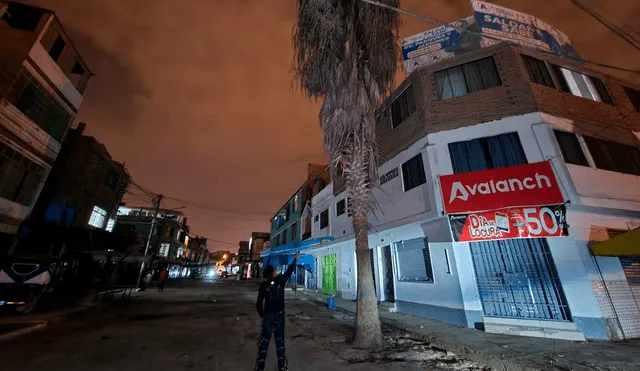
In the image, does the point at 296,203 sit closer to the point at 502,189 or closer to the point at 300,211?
the point at 300,211

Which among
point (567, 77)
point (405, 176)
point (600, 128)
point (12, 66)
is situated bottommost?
point (405, 176)

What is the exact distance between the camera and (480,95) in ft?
35.0

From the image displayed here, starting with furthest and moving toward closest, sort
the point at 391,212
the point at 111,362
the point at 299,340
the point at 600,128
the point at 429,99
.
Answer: the point at 391,212 < the point at 429,99 < the point at 600,128 < the point at 299,340 < the point at 111,362

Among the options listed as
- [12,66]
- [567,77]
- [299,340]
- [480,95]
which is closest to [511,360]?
[299,340]

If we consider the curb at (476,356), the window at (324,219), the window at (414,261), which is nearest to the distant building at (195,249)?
the window at (324,219)

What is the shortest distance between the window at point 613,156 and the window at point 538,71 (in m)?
2.86

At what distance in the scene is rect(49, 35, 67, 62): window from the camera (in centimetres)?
1542

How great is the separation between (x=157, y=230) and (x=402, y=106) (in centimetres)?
4347

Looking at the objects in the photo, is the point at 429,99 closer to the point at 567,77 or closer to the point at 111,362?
the point at 567,77

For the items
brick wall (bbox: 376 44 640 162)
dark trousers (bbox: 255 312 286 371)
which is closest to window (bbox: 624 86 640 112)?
brick wall (bbox: 376 44 640 162)

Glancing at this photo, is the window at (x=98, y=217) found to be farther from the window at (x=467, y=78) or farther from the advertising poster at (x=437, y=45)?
the window at (x=467, y=78)

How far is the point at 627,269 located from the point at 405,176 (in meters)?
7.78

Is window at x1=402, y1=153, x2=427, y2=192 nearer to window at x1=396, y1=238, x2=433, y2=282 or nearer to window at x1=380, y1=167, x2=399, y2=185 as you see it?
window at x1=380, y1=167, x2=399, y2=185

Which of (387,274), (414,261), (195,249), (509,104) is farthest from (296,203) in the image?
(195,249)
